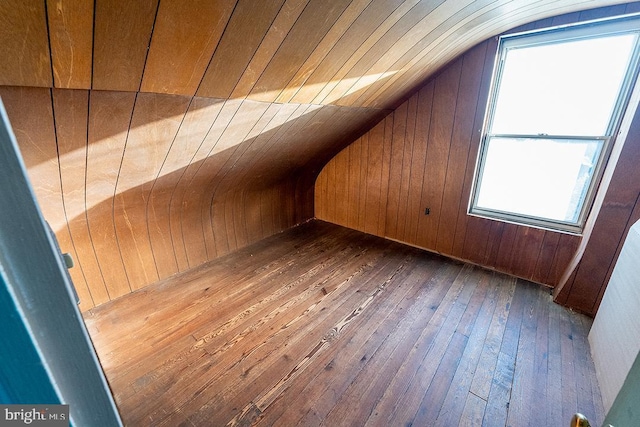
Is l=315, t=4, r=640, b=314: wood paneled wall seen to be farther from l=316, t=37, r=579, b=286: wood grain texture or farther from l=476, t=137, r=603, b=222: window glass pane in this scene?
l=476, t=137, r=603, b=222: window glass pane

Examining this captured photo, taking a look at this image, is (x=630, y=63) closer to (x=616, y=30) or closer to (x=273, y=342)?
(x=616, y=30)

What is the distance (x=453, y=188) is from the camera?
2559mm

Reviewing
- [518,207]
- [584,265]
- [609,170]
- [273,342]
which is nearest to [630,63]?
[609,170]

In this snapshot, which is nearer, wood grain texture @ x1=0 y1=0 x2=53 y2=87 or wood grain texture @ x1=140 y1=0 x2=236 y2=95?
wood grain texture @ x1=0 y1=0 x2=53 y2=87

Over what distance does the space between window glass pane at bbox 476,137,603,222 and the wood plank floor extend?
65 cm

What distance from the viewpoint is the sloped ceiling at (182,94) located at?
82 cm

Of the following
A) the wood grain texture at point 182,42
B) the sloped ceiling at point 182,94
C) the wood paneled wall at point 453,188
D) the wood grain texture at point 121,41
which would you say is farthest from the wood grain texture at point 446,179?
the wood grain texture at point 121,41

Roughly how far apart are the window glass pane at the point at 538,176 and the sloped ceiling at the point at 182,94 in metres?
0.89

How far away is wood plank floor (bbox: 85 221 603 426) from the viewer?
1.30 meters

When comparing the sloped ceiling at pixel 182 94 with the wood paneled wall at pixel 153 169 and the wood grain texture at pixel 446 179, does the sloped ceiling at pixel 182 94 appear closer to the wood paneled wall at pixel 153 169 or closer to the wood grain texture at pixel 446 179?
the wood paneled wall at pixel 153 169

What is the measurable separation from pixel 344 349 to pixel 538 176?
6.94ft

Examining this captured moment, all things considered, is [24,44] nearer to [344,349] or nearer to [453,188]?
[344,349]

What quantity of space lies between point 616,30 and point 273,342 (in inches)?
116

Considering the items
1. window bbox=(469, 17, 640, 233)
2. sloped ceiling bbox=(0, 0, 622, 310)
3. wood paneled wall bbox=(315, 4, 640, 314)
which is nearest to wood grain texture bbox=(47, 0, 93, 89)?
sloped ceiling bbox=(0, 0, 622, 310)
